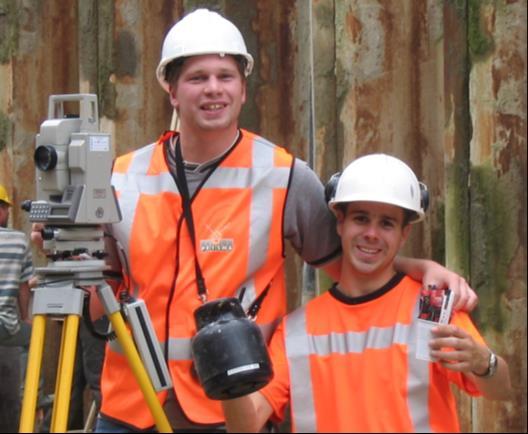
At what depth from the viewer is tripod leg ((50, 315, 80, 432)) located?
421 cm

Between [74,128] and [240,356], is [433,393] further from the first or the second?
[74,128]

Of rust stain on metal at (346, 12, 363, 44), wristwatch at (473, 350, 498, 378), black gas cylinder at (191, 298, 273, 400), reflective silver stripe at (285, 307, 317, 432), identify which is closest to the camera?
black gas cylinder at (191, 298, 273, 400)

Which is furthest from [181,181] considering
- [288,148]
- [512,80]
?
[288,148]

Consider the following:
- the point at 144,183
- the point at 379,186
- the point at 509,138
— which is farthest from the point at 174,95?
the point at 509,138

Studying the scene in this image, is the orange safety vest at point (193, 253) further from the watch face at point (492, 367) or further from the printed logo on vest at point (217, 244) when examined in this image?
the watch face at point (492, 367)

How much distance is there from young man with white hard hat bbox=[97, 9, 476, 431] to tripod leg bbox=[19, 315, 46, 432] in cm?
28

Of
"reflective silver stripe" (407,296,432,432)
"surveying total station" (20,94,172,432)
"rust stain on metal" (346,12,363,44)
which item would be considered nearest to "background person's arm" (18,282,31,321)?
"rust stain on metal" (346,12,363,44)

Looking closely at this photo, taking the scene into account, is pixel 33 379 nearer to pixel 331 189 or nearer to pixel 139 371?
pixel 139 371

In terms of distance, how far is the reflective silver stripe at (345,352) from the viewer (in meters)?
4.10

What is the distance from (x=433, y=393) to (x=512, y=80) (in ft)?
6.98

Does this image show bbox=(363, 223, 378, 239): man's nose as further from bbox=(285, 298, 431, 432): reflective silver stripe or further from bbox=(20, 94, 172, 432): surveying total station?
bbox=(20, 94, 172, 432): surveying total station

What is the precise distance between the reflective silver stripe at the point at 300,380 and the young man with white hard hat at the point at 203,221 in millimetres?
150

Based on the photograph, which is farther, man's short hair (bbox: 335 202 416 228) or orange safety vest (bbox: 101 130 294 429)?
man's short hair (bbox: 335 202 416 228)

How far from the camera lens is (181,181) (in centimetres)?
447
